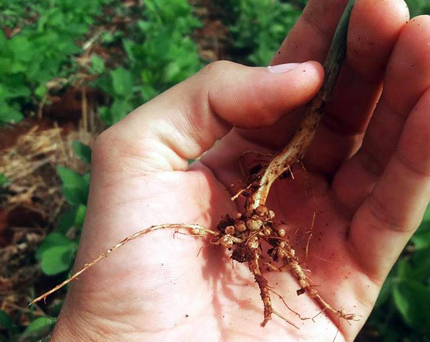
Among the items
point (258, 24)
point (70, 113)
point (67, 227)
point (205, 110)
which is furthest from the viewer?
point (258, 24)

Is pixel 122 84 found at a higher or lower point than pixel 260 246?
higher

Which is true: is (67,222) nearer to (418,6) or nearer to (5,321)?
(5,321)

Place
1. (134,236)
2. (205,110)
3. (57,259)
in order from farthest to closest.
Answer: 1. (57,259)
2. (205,110)
3. (134,236)

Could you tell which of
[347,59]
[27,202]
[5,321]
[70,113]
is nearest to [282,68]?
[347,59]

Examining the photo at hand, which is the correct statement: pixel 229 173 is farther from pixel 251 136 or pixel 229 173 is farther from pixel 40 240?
pixel 40 240

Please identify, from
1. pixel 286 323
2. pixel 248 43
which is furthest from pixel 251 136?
pixel 248 43

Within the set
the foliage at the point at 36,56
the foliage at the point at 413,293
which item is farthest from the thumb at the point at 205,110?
the foliage at the point at 36,56

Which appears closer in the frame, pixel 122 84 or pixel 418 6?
pixel 418 6
